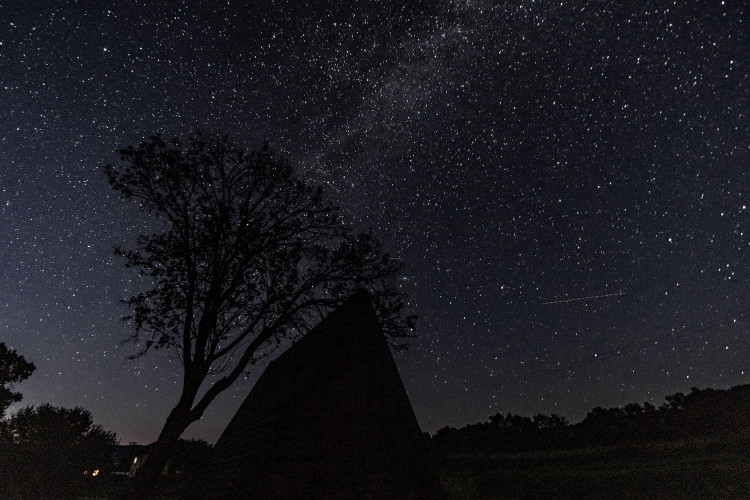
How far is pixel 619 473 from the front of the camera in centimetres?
2064

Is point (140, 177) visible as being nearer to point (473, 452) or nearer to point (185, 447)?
point (473, 452)

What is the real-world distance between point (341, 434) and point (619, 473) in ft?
59.5

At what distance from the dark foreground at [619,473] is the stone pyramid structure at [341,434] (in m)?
12.1

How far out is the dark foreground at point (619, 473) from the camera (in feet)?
53.1

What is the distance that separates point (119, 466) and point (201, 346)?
271 feet

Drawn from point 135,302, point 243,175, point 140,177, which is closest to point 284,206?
point 243,175

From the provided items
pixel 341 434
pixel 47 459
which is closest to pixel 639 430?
pixel 341 434

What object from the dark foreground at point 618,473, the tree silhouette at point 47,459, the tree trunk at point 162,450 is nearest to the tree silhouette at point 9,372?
the tree silhouette at point 47,459

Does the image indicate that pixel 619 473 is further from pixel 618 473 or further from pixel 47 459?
pixel 47 459

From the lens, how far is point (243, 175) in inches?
685

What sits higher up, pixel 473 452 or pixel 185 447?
pixel 185 447

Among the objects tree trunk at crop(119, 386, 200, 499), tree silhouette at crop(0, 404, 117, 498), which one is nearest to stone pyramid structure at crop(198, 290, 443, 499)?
tree trunk at crop(119, 386, 200, 499)

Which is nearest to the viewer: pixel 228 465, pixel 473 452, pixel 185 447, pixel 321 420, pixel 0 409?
pixel 321 420

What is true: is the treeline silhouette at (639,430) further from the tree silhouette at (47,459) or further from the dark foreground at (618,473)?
the tree silhouette at (47,459)
